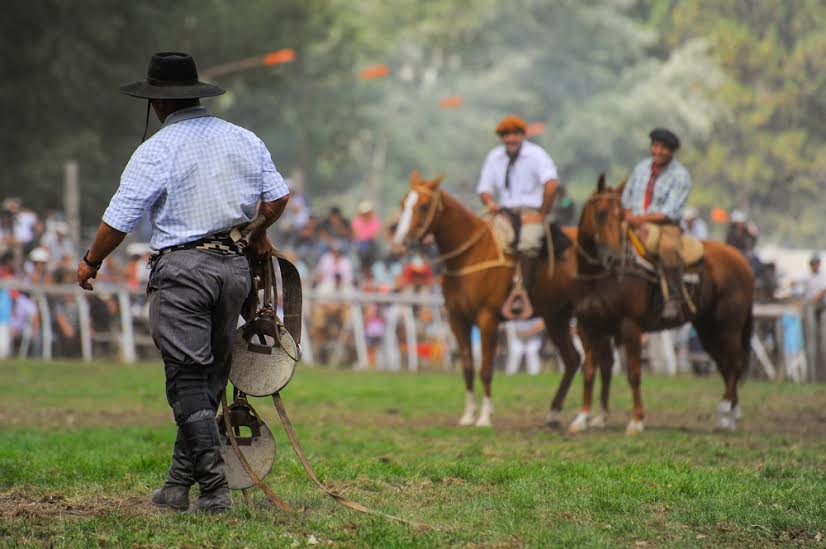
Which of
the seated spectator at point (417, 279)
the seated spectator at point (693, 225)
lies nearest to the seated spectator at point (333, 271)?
the seated spectator at point (417, 279)

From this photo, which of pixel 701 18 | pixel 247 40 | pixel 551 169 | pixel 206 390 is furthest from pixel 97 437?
pixel 701 18

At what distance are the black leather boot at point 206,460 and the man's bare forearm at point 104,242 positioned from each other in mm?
982

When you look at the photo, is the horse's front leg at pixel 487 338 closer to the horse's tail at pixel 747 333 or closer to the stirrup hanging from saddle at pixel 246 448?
the horse's tail at pixel 747 333

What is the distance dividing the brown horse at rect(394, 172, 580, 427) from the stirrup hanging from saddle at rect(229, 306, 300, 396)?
6295mm

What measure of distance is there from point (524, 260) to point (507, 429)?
6.39 ft

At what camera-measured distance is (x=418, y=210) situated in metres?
14.2

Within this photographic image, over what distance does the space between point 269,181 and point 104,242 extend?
3.17 ft

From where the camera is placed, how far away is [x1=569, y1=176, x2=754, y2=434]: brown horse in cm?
1330

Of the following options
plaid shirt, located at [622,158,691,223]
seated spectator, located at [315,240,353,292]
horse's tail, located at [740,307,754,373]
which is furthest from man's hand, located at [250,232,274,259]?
seated spectator, located at [315,240,353,292]

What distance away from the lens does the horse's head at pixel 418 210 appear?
14133mm

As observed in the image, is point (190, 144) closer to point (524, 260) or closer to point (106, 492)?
point (106, 492)

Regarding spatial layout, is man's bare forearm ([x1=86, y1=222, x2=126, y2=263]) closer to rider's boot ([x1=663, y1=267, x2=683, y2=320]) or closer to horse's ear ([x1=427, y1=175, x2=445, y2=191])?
horse's ear ([x1=427, y1=175, x2=445, y2=191])

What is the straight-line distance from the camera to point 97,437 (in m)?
11.6

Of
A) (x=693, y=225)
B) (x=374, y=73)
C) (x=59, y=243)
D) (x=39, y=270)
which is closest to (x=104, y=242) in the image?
(x=39, y=270)
